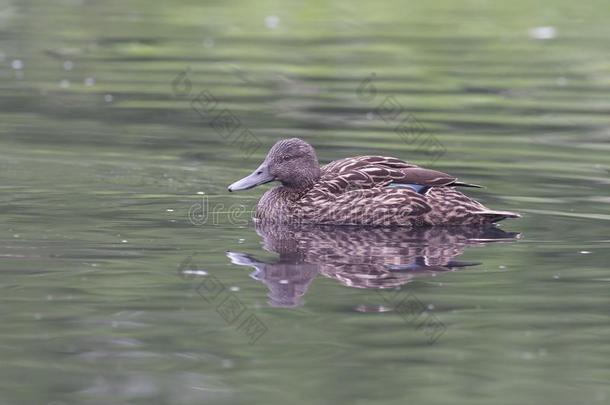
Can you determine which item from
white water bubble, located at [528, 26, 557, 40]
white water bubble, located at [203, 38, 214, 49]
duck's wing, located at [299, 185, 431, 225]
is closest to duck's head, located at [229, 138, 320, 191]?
duck's wing, located at [299, 185, 431, 225]

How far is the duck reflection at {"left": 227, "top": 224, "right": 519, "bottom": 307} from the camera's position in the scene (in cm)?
928

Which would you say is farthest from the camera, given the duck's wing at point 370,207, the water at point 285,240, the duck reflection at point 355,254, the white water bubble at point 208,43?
the white water bubble at point 208,43

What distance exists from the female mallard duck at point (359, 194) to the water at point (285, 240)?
290 millimetres

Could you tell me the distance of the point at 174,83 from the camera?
19.7 m

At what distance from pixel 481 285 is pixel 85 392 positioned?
10.8 ft

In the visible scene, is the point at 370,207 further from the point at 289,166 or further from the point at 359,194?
the point at 289,166

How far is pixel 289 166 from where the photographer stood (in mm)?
11664

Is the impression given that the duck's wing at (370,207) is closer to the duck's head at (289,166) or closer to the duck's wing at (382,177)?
the duck's wing at (382,177)

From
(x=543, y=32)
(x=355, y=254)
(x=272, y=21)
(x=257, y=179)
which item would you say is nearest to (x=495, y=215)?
(x=355, y=254)

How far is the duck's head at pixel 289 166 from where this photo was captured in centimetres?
1164

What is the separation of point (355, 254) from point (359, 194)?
1.29 m

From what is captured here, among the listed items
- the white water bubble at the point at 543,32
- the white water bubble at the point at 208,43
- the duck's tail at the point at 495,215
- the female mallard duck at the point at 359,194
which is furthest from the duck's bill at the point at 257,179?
the white water bubble at the point at 543,32

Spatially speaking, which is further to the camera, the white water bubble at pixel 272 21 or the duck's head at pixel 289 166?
the white water bubble at pixel 272 21

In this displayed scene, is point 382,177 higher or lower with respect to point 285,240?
higher
